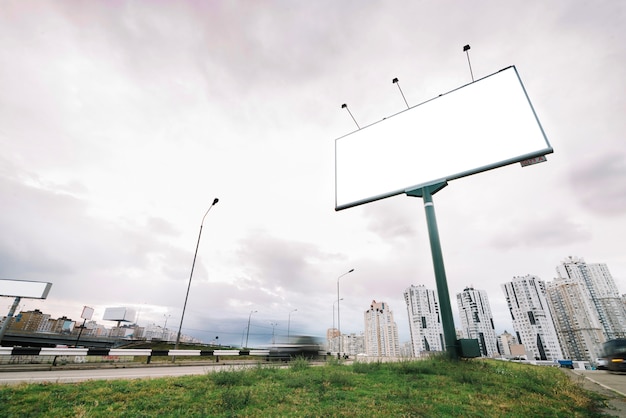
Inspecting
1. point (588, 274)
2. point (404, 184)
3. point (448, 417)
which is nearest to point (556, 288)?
point (588, 274)

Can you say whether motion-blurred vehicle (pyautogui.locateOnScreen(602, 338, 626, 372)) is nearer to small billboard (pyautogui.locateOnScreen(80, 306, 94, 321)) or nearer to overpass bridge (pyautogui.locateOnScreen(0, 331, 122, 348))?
small billboard (pyautogui.locateOnScreen(80, 306, 94, 321))

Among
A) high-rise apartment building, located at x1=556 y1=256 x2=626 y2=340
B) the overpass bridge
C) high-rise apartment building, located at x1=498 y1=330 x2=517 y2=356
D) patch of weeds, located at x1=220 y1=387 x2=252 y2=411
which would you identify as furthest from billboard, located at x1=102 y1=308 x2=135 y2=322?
high-rise apartment building, located at x1=556 y1=256 x2=626 y2=340

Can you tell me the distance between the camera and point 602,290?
5650 inches

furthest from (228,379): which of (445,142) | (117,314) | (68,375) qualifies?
(117,314)

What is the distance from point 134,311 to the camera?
7612cm

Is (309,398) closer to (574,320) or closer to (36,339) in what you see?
(36,339)

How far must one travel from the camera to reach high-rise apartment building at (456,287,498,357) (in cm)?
11088

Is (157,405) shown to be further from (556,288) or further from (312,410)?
(556,288)

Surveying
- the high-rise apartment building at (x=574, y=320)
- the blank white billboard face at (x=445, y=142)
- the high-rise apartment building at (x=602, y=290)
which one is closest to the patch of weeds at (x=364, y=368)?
the blank white billboard face at (x=445, y=142)

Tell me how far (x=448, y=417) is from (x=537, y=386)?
5238 millimetres

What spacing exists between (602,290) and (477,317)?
9163 centimetres

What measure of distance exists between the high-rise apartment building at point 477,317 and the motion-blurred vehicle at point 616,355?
106135 millimetres

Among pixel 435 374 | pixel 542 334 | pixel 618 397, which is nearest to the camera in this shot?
pixel 618 397

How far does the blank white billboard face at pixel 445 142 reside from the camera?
13.1 m
